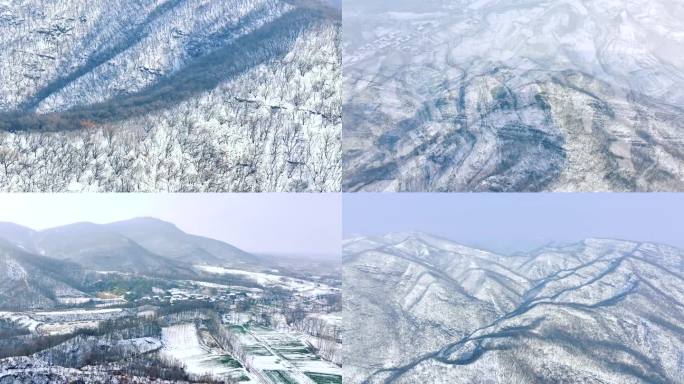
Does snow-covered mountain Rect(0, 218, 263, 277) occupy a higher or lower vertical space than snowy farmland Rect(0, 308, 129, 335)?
Result: higher

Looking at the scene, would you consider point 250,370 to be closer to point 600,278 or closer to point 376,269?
point 376,269

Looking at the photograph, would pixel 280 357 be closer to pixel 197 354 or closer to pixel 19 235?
pixel 197 354

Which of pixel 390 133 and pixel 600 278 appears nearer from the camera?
pixel 600 278

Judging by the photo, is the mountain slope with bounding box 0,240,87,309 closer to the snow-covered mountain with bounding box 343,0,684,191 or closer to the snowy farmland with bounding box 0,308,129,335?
the snowy farmland with bounding box 0,308,129,335

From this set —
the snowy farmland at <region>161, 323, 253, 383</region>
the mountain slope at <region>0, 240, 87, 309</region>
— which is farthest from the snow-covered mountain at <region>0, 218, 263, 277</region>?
the snowy farmland at <region>161, 323, 253, 383</region>

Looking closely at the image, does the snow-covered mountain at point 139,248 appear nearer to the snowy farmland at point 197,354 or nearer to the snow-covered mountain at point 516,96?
the snowy farmland at point 197,354

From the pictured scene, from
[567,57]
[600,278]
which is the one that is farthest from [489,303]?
[567,57]

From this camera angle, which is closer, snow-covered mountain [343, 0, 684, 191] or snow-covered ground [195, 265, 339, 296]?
snow-covered ground [195, 265, 339, 296]
